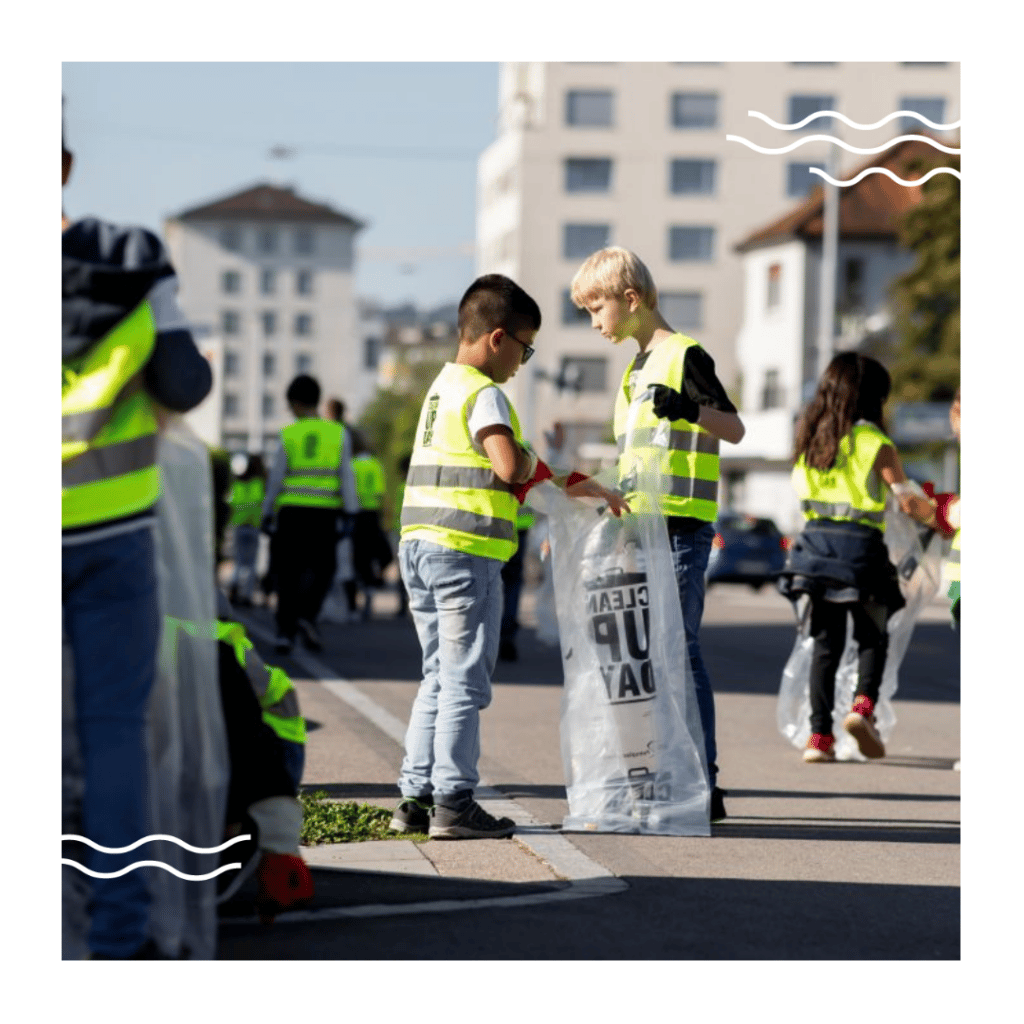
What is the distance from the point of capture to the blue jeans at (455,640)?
6.76 m

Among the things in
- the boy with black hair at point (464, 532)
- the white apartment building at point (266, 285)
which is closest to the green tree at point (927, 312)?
the boy with black hair at point (464, 532)

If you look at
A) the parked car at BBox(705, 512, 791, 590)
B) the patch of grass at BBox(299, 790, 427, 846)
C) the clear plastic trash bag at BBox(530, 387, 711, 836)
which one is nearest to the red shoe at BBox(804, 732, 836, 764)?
the clear plastic trash bag at BBox(530, 387, 711, 836)

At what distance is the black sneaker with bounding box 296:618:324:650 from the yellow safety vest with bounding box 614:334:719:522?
305 inches

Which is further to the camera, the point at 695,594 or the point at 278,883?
the point at 695,594

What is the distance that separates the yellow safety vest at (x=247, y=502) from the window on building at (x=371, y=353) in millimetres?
143000

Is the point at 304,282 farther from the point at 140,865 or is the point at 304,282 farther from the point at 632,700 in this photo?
the point at 140,865

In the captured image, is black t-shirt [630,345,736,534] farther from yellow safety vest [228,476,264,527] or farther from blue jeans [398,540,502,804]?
yellow safety vest [228,476,264,527]

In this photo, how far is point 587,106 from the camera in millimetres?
76812

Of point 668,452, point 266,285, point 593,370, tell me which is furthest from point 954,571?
point 266,285

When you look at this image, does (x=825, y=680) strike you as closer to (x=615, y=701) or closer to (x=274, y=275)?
(x=615, y=701)

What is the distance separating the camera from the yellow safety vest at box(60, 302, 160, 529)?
448cm

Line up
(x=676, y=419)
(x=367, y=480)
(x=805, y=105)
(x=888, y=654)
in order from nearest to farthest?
(x=676, y=419), (x=888, y=654), (x=367, y=480), (x=805, y=105)

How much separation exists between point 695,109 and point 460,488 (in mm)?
71001

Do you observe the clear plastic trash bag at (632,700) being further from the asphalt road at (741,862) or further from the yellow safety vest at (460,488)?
the yellow safety vest at (460,488)
